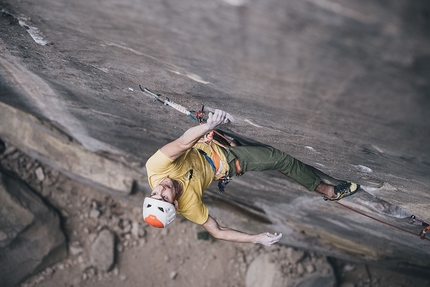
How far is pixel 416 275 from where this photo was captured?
253 inches

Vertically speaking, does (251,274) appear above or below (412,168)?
below

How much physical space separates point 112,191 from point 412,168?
568cm

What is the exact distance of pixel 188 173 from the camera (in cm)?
369

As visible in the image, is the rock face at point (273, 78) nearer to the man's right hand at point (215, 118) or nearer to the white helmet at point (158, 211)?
the man's right hand at point (215, 118)

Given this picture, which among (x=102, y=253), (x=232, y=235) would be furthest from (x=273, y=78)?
(x=102, y=253)

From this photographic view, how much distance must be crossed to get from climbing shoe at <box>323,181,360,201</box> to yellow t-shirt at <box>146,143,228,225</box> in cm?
125

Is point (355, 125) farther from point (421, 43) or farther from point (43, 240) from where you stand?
point (43, 240)

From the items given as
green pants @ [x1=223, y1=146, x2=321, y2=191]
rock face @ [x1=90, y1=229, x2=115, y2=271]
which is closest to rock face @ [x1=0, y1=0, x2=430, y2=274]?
green pants @ [x1=223, y1=146, x2=321, y2=191]

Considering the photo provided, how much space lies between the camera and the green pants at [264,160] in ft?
13.1

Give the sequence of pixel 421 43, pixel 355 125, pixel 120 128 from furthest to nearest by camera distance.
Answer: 1. pixel 120 128
2. pixel 355 125
3. pixel 421 43

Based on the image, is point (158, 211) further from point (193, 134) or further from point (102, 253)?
point (102, 253)

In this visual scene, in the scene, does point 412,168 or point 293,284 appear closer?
point 412,168

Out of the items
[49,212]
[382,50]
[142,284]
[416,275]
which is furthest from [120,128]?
[416,275]

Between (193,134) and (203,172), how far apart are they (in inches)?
34.2
